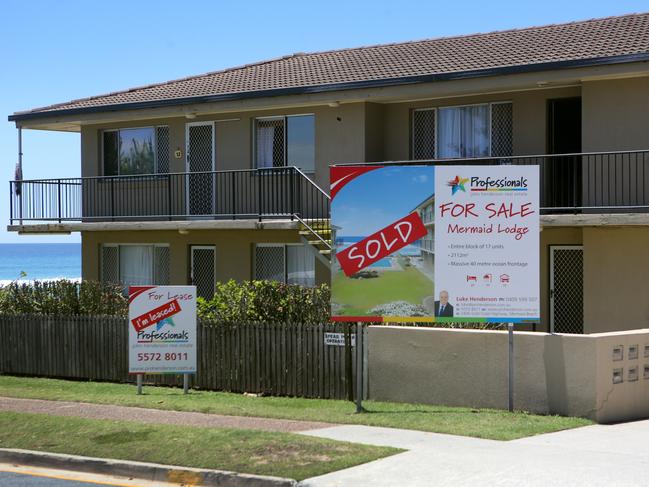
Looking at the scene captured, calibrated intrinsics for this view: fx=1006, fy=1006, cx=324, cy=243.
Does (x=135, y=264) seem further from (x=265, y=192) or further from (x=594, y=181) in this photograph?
(x=594, y=181)

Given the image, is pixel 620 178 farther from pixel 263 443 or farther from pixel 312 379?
pixel 263 443

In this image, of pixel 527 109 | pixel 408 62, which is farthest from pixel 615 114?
pixel 408 62

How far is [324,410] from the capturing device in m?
14.2

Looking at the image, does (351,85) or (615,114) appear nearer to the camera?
(615,114)

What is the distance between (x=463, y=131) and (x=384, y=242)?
893cm

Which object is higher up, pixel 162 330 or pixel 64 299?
pixel 64 299

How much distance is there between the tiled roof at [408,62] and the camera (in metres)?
20.0

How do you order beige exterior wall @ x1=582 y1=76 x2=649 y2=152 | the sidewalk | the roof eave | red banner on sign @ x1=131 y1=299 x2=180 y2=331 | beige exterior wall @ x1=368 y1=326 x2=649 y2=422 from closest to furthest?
the sidewalk < beige exterior wall @ x1=368 y1=326 x2=649 y2=422 < red banner on sign @ x1=131 y1=299 x2=180 y2=331 < the roof eave < beige exterior wall @ x1=582 y1=76 x2=649 y2=152

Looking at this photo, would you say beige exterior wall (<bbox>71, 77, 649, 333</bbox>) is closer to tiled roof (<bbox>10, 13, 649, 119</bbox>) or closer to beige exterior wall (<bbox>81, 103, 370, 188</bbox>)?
beige exterior wall (<bbox>81, 103, 370, 188</bbox>)

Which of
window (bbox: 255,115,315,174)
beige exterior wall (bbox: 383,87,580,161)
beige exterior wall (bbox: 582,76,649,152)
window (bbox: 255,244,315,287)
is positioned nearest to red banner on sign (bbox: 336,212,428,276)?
beige exterior wall (bbox: 582,76,649,152)

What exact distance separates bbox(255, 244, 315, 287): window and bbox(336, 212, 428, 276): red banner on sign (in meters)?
9.59

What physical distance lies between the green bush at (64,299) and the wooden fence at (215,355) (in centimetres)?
70

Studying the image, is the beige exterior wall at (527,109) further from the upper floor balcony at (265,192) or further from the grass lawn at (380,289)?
the grass lawn at (380,289)

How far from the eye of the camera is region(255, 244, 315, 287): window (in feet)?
76.9
